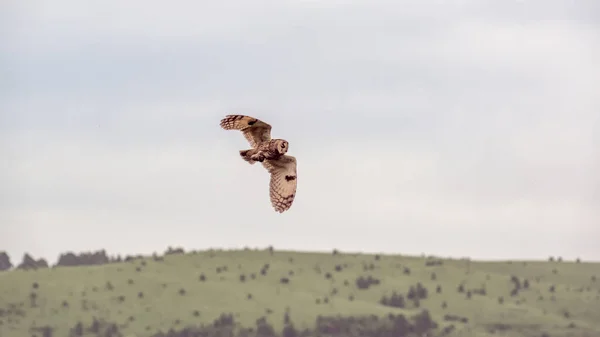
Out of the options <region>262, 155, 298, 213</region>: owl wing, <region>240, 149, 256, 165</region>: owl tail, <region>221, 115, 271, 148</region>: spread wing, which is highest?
<region>221, 115, 271, 148</region>: spread wing

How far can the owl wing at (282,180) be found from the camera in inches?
2026

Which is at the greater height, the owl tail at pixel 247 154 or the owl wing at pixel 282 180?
the owl tail at pixel 247 154

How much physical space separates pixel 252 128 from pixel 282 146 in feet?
6.00

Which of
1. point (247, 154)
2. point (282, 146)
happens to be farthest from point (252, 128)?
point (282, 146)

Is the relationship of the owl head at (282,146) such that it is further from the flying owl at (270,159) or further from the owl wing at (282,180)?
the owl wing at (282,180)

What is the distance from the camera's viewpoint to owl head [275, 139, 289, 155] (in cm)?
5028

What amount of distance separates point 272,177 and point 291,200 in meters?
1.06

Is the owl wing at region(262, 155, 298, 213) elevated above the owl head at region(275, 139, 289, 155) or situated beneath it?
situated beneath

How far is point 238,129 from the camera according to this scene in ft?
171

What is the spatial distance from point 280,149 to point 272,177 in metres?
1.83

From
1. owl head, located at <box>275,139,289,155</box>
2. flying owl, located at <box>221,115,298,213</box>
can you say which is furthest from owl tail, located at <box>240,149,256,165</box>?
owl head, located at <box>275,139,289,155</box>

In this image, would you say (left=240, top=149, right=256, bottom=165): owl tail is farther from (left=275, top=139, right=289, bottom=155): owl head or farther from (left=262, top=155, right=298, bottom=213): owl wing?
(left=275, top=139, right=289, bottom=155): owl head

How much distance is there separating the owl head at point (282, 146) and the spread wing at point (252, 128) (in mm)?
950

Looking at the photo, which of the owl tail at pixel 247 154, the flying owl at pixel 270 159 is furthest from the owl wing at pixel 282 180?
the owl tail at pixel 247 154
